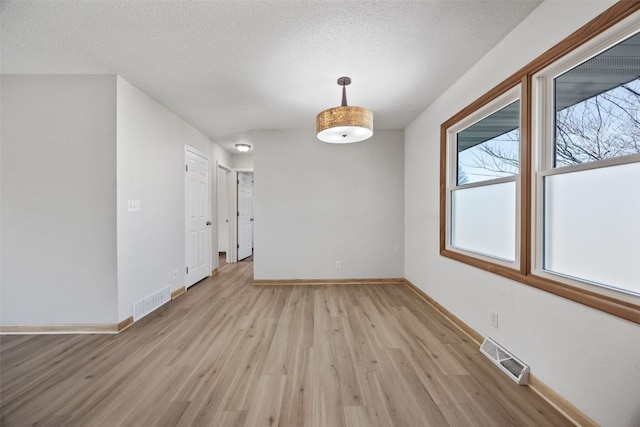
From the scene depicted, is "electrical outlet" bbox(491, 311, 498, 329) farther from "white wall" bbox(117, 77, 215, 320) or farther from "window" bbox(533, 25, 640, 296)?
"white wall" bbox(117, 77, 215, 320)

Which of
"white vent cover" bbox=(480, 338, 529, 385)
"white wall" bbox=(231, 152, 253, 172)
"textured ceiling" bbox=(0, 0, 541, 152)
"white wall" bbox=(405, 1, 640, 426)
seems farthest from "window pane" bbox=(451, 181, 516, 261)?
"white wall" bbox=(231, 152, 253, 172)

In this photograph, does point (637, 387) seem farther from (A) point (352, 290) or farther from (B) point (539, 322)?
(A) point (352, 290)

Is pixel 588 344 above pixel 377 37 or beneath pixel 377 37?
beneath

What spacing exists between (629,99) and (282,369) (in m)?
2.59

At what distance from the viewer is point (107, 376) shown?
182 cm

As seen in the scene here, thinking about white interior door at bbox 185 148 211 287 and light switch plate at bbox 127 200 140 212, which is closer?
light switch plate at bbox 127 200 140 212

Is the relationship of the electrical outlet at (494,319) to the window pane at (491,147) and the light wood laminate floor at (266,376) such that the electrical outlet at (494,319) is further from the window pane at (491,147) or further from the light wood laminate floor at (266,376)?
the window pane at (491,147)

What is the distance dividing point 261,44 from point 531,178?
2.22 m

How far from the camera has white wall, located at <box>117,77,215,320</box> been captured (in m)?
2.58

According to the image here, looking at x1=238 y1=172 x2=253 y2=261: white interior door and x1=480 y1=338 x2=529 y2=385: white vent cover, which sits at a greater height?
x1=238 y1=172 x2=253 y2=261: white interior door

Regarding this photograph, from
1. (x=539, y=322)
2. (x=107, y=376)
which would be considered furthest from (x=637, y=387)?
(x=107, y=376)

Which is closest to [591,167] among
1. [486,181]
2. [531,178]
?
[531,178]

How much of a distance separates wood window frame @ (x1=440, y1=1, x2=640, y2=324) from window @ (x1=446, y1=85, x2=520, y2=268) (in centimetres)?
7

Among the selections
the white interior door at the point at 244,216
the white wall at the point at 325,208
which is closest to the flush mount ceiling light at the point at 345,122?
the white wall at the point at 325,208
